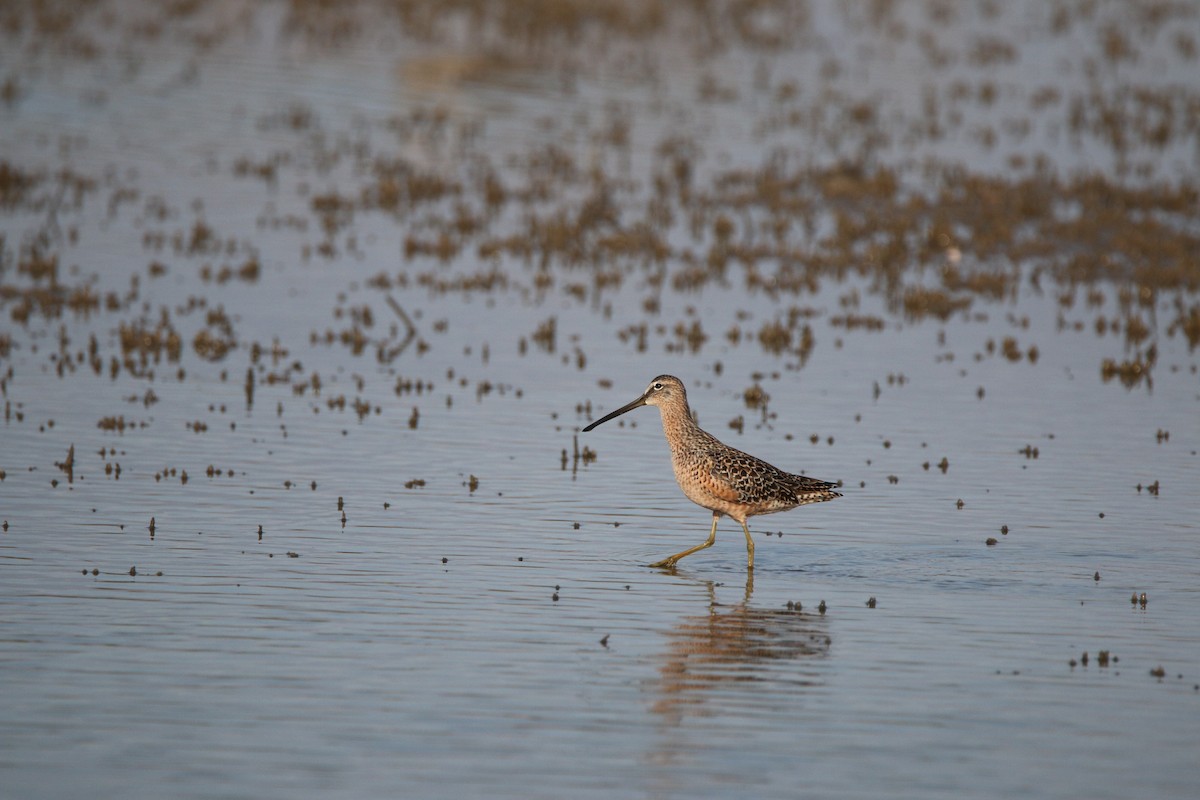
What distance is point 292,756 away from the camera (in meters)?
8.49

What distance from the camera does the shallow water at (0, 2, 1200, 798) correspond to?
9.05 m

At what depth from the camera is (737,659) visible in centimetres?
1040

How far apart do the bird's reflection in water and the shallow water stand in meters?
0.04

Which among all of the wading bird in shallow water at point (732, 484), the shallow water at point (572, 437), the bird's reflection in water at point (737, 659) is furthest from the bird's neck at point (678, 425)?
the bird's reflection in water at point (737, 659)

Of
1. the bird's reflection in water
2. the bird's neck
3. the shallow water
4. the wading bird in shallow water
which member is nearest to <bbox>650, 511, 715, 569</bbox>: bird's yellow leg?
the wading bird in shallow water

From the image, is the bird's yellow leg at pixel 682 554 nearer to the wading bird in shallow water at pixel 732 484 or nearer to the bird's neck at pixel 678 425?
the wading bird in shallow water at pixel 732 484

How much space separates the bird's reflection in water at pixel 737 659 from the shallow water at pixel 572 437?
4cm

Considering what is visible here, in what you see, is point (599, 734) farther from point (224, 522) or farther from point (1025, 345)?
point (1025, 345)

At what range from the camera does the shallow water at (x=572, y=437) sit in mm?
9055

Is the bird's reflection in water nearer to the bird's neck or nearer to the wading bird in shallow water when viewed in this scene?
the wading bird in shallow water

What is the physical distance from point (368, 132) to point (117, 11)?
49.1 feet

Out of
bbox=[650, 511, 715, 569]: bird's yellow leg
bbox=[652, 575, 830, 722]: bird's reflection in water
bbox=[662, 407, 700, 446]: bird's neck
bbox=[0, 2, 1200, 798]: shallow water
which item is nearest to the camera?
bbox=[0, 2, 1200, 798]: shallow water

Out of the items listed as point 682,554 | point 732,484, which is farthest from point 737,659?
→ point 732,484

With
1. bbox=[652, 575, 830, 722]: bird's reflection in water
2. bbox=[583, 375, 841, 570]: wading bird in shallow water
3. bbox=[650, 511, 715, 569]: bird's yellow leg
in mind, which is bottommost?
bbox=[652, 575, 830, 722]: bird's reflection in water
